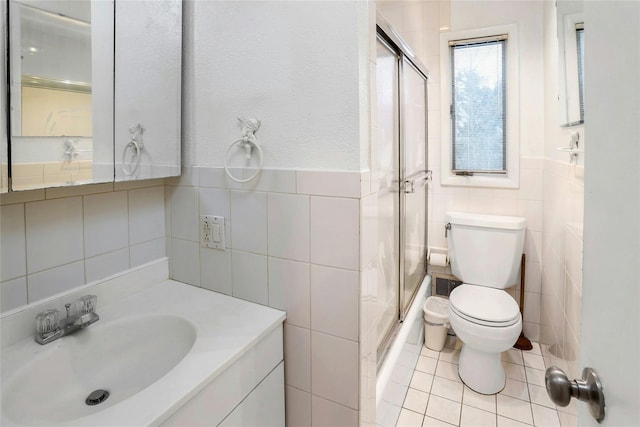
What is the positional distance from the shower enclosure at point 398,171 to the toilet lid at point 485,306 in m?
0.30

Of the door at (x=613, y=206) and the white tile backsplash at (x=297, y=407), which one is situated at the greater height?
the door at (x=613, y=206)

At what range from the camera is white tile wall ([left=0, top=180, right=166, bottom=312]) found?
3.21ft

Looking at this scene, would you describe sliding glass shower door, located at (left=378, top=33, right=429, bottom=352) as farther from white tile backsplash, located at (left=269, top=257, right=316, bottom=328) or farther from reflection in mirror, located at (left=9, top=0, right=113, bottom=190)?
reflection in mirror, located at (left=9, top=0, right=113, bottom=190)

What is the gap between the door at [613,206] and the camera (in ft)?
1.35

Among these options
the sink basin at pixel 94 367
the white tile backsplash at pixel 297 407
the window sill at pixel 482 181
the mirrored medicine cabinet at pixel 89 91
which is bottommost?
the white tile backsplash at pixel 297 407

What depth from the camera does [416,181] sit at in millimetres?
2176

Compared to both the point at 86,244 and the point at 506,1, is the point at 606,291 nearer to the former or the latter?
the point at 86,244

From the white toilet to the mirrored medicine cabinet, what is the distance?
5.56 ft

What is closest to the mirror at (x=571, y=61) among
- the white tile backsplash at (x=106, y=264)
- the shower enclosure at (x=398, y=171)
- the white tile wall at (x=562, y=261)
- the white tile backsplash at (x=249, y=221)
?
the white tile wall at (x=562, y=261)

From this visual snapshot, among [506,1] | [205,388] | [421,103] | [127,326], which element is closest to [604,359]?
[205,388]

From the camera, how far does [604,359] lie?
0.49 m

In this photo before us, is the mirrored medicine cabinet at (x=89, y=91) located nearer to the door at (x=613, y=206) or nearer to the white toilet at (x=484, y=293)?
the door at (x=613, y=206)

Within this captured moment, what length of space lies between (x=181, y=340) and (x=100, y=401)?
9.7 inches

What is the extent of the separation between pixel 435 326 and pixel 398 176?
1138 millimetres
